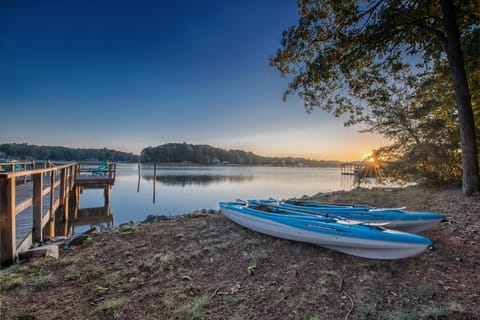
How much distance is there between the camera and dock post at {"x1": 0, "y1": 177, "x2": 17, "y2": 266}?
8.42 feet

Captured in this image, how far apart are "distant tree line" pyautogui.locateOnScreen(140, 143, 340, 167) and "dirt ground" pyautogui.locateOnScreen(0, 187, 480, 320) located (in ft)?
217

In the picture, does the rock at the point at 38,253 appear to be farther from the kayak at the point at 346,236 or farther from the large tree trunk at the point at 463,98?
the large tree trunk at the point at 463,98

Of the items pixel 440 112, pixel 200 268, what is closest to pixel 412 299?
pixel 200 268

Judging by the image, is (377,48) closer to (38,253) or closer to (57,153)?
(38,253)

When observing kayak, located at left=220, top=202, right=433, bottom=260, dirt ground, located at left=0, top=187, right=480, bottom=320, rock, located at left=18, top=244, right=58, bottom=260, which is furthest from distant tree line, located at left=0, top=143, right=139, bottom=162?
kayak, located at left=220, top=202, right=433, bottom=260

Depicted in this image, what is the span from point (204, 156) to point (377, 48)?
232 ft

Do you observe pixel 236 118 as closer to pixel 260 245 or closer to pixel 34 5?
pixel 34 5

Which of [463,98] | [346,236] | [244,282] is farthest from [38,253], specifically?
[463,98]

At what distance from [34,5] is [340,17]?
28.8 ft

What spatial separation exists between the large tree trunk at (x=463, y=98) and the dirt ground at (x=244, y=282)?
93.2 inches

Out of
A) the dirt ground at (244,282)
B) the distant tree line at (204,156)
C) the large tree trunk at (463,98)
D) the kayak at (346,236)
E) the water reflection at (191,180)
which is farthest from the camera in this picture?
the distant tree line at (204,156)

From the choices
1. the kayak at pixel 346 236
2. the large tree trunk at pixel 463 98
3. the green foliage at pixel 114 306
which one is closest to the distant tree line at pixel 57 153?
the green foliage at pixel 114 306

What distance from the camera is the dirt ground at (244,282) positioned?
178 centimetres

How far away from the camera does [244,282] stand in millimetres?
2275
